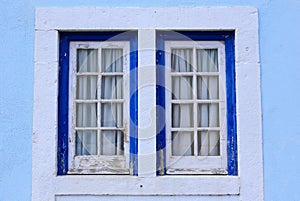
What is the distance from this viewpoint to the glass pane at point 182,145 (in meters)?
4.22

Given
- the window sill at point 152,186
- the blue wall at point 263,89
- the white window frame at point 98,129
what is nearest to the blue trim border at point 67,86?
the white window frame at point 98,129

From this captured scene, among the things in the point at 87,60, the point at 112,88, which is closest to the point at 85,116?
the point at 112,88

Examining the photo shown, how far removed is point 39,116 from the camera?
4.10m

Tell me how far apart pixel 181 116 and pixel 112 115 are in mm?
618

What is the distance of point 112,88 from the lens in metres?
4.26

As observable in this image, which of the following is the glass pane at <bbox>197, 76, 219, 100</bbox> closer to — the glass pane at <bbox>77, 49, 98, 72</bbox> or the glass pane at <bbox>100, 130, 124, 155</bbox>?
the glass pane at <bbox>100, 130, 124, 155</bbox>

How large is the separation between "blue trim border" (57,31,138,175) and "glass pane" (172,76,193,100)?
35cm

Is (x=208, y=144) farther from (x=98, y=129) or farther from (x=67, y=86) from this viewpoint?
(x=67, y=86)

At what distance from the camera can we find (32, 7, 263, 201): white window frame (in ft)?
13.3

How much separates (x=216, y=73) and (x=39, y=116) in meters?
1.61

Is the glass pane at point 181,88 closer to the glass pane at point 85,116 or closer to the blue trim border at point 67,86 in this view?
the blue trim border at point 67,86

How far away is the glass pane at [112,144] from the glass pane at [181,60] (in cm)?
78

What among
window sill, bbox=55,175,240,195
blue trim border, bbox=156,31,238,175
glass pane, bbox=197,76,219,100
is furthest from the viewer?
glass pane, bbox=197,76,219,100

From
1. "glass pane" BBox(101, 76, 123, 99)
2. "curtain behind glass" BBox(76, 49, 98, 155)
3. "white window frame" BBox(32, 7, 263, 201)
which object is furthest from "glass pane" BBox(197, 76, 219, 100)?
"curtain behind glass" BBox(76, 49, 98, 155)
